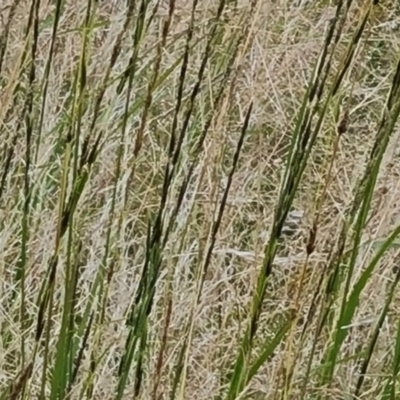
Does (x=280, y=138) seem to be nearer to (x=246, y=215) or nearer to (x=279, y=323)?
(x=246, y=215)

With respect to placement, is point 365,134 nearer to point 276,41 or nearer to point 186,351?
point 276,41

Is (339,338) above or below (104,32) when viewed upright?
below

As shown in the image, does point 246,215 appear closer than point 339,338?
No

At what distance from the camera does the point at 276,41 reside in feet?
7.25

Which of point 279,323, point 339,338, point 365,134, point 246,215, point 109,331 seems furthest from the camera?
point 365,134

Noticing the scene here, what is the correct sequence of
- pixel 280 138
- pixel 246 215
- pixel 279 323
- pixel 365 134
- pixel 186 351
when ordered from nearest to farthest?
pixel 186 351
pixel 279 323
pixel 246 215
pixel 280 138
pixel 365 134

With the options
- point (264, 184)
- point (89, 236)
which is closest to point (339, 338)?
point (89, 236)

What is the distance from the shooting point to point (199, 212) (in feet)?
5.62

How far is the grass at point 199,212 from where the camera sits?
37.4 inches

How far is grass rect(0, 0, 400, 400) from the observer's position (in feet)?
3.12

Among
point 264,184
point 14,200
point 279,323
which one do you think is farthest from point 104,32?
point 279,323

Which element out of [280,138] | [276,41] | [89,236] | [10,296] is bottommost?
[10,296]

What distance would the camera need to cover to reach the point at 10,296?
1.54m

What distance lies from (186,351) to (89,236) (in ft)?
2.00
